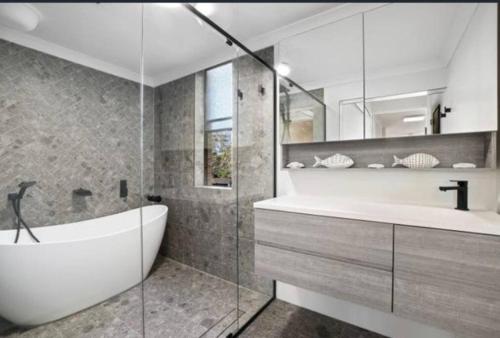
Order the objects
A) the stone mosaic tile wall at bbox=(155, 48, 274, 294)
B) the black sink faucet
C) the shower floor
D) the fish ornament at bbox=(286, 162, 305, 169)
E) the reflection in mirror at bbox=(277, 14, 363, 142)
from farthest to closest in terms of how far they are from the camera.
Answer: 1. the stone mosaic tile wall at bbox=(155, 48, 274, 294)
2. the fish ornament at bbox=(286, 162, 305, 169)
3. the reflection in mirror at bbox=(277, 14, 363, 142)
4. the shower floor
5. the black sink faucet

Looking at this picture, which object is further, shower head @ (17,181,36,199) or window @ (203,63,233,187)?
window @ (203,63,233,187)

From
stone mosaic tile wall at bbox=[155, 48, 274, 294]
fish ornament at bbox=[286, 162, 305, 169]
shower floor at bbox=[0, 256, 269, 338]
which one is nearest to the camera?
shower floor at bbox=[0, 256, 269, 338]

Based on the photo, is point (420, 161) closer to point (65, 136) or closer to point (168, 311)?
point (168, 311)

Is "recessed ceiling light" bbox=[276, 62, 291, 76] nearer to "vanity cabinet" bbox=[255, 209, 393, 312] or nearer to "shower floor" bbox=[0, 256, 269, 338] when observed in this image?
"vanity cabinet" bbox=[255, 209, 393, 312]

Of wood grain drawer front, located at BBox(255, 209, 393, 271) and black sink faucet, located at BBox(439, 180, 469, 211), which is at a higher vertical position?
black sink faucet, located at BBox(439, 180, 469, 211)

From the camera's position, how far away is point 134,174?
1.98 meters

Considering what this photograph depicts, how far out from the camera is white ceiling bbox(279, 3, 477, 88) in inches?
Result: 56.6

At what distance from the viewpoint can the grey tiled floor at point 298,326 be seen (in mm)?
1651

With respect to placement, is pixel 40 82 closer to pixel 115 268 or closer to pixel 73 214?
pixel 73 214

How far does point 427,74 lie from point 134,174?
7.23ft

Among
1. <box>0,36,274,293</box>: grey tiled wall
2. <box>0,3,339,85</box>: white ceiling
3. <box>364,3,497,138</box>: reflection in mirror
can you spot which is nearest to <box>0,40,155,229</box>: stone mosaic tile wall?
<box>0,36,274,293</box>: grey tiled wall

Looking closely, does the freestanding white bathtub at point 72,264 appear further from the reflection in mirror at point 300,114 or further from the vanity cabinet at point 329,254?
the reflection in mirror at point 300,114

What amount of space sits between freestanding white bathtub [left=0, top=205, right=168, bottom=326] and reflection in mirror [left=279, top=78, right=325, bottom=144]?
123cm

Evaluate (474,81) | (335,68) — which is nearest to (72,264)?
(335,68)
